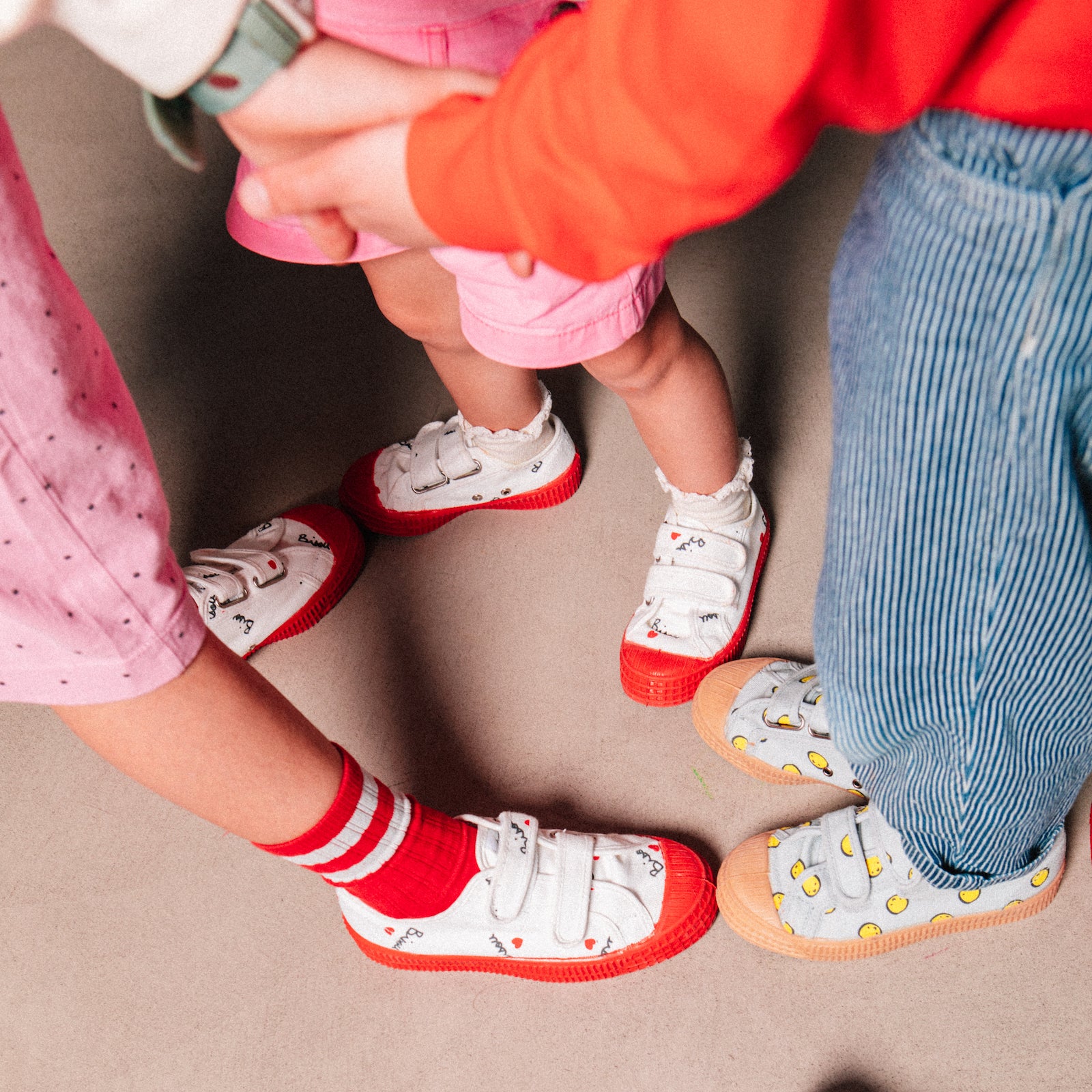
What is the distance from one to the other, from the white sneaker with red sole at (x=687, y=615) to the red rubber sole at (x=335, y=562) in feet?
1.09

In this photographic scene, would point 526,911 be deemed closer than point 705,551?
Yes

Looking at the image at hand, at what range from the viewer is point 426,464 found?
1.16 metres

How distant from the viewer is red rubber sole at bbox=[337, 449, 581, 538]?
3.81 feet

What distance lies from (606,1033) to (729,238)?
3.21 feet

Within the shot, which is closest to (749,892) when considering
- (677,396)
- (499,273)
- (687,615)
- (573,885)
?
(573,885)

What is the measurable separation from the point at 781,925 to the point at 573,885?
0.18 meters

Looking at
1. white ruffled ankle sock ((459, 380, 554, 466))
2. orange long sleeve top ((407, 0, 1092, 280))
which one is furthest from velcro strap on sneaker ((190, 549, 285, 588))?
orange long sleeve top ((407, 0, 1092, 280))

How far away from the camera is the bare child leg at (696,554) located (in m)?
0.94

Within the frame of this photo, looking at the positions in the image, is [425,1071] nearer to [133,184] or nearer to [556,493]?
[556,493]

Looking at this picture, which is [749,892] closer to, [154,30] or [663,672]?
[663,672]

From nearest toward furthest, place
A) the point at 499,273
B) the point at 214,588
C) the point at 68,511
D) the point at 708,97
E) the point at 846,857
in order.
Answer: the point at 708,97 < the point at 68,511 < the point at 499,273 < the point at 846,857 < the point at 214,588

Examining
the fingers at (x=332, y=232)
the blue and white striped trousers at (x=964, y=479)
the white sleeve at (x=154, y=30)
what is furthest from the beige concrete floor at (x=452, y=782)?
the white sleeve at (x=154, y=30)

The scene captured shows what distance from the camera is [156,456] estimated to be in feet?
4.25

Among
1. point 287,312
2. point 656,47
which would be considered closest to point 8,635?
point 656,47
